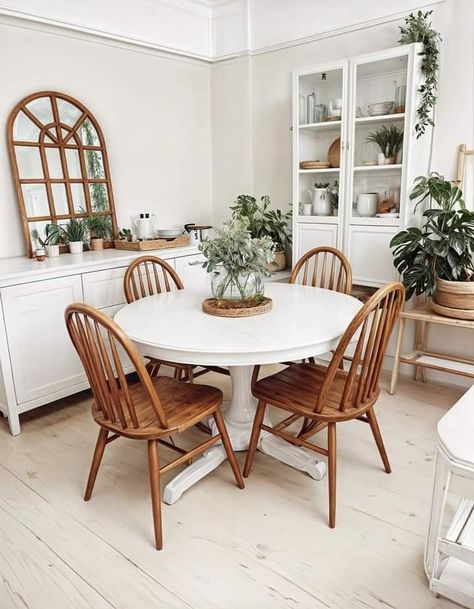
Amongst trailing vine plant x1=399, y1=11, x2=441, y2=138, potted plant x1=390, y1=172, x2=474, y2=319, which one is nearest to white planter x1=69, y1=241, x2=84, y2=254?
potted plant x1=390, y1=172, x2=474, y2=319

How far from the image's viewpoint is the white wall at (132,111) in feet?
9.84

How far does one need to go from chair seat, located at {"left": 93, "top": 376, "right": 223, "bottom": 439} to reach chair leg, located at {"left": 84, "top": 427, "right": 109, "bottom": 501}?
135mm

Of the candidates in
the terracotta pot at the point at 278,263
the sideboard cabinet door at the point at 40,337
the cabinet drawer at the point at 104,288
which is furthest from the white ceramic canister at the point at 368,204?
the sideboard cabinet door at the point at 40,337

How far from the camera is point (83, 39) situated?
325 centimetres

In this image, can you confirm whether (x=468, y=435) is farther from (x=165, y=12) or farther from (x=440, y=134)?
(x=165, y=12)

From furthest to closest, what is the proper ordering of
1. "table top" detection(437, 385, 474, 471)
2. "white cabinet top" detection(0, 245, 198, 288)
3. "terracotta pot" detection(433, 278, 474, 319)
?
1. "terracotta pot" detection(433, 278, 474, 319)
2. "white cabinet top" detection(0, 245, 198, 288)
3. "table top" detection(437, 385, 474, 471)

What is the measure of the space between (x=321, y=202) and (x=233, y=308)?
62.8 inches

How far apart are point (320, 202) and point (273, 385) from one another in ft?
5.82

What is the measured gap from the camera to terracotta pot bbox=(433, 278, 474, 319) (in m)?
2.73

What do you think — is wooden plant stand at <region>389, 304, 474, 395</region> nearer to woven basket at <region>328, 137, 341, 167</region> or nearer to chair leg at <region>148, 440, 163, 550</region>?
woven basket at <region>328, 137, 341, 167</region>

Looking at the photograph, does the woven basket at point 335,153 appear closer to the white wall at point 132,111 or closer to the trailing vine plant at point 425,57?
the trailing vine plant at point 425,57

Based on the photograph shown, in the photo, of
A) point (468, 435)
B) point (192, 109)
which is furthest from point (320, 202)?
point (468, 435)

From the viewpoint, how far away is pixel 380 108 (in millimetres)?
3086

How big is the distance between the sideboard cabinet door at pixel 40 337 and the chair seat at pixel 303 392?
1.30 metres
